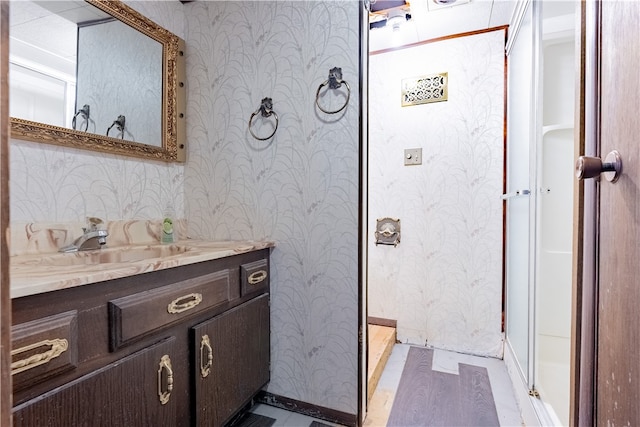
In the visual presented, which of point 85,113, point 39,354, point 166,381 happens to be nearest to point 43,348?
point 39,354

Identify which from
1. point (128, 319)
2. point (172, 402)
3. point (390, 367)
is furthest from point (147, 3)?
point (390, 367)

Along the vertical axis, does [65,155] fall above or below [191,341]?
above

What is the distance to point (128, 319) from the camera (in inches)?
33.3

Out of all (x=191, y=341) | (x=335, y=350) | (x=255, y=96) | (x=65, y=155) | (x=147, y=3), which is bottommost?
(x=335, y=350)

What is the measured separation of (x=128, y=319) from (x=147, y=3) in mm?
1466

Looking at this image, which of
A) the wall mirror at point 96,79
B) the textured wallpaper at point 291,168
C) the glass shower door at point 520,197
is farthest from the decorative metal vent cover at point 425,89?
the wall mirror at point 96,79

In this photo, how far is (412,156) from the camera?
2205 millimetres

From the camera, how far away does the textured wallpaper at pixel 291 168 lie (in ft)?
4.58

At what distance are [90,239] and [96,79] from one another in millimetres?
653

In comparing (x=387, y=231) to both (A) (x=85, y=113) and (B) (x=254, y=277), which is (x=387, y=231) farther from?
(A) (x=85, y=113)

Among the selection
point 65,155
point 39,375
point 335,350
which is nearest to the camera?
point 39,375

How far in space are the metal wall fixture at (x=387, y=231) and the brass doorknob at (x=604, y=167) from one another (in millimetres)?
1741

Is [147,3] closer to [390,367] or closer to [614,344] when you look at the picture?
[614,344]

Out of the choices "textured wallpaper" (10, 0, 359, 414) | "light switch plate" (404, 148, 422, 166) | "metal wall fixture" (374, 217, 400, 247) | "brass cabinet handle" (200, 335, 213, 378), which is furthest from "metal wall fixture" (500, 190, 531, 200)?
"brass cabinet handle" (200, 335, 213, 378)
